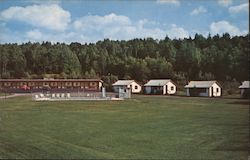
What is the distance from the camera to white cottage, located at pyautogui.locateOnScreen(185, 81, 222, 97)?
32.4ft

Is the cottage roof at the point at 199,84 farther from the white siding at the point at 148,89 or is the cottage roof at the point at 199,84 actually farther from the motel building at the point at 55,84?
the motel building at the point at 55,84

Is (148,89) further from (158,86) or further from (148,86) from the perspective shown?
(158,86)

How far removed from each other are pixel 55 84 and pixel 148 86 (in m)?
2.30

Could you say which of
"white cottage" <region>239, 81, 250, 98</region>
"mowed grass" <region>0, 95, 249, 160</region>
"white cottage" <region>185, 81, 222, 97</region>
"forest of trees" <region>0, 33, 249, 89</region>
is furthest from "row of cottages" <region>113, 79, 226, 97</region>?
"white cottage" <region>239, 81, 250, 98</region>

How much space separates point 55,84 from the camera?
8953 mm

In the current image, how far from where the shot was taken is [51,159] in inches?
278

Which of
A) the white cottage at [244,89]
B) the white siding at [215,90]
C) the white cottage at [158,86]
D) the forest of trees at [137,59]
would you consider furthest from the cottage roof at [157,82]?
the white cottage at [244,89]

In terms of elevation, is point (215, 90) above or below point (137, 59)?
below

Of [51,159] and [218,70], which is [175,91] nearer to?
[218,70]

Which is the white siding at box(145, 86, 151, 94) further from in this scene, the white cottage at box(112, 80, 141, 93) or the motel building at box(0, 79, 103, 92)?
the motel building at box(0, 79, 103, 92)

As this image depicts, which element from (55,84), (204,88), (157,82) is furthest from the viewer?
(204,88)

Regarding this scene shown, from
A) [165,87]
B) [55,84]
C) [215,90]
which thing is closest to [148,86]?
[165,87]

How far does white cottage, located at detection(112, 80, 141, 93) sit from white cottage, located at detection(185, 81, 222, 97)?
1.28 meters

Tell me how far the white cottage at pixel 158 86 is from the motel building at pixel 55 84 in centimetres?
121
